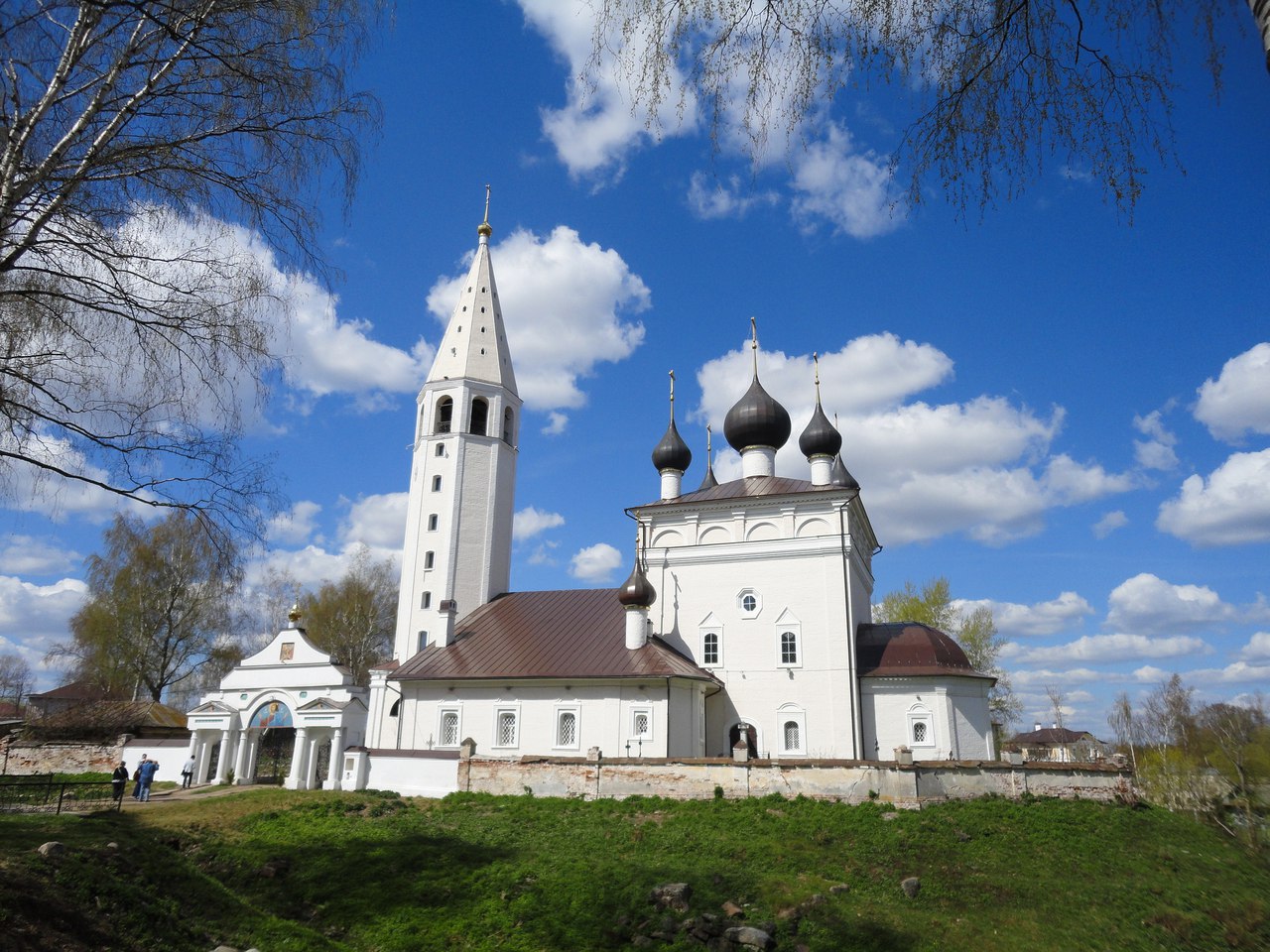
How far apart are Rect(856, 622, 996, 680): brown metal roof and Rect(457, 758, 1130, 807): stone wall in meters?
3.50

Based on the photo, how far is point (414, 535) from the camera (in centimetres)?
2912

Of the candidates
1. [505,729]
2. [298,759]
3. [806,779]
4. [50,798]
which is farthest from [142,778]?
[806,779]

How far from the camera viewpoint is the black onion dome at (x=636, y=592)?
2416cm

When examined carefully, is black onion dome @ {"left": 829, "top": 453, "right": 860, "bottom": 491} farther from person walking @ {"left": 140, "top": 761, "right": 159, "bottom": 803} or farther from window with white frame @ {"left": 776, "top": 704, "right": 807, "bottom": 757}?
person walking @ {"left": 140, "top": 761, "right": 159, "bottom": 803}

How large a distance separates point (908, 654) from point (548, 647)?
992 cm

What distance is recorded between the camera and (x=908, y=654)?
2336 centimetres

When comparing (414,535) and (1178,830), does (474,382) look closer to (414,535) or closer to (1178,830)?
(414,535)

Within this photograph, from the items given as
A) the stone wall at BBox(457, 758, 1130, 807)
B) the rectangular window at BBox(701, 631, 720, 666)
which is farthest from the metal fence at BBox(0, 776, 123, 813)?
the rectangular window at BBox(701, 631, 720, 666)

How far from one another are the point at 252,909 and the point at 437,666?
50.1ft

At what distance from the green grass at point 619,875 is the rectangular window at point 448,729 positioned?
481cm

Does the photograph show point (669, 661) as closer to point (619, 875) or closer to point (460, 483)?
point (619, 875)

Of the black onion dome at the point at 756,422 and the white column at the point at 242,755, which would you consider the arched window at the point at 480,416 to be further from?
the white column at the point at 242,755

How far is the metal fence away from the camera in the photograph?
18.2 metres

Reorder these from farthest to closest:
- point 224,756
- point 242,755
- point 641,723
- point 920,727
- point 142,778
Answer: point 242,755 → point 224,756 → point 920,727 → point 641,723 → point 142,778
